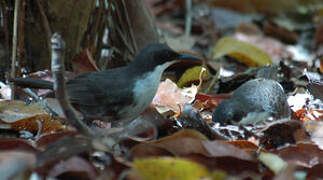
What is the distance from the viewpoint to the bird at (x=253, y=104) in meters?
3.83

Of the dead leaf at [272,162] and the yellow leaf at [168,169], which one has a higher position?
the yellow leaf at [168,169]

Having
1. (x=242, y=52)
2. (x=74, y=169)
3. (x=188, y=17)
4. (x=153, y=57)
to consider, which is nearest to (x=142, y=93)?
(x=153, y=57)

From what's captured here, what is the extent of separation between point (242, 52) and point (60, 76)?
3374 millimetres

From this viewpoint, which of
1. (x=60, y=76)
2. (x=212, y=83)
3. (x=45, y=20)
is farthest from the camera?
(x=212, y=83)

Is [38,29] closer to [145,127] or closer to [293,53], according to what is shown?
[145,127]

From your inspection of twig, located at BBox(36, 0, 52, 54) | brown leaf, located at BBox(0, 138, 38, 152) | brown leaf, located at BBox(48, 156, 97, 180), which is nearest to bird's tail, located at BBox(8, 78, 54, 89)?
twig, located at BBox(36, 0, 52, 54)

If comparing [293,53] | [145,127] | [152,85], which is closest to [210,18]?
[293,53]

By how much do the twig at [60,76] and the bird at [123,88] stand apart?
2.62 ft

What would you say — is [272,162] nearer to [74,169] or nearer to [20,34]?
[74,169]

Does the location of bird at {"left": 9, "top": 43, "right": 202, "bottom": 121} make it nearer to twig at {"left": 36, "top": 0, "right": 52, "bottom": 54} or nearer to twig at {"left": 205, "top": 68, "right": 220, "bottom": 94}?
twig at {"left": 36, "top": 0, "right": 52, "bottom": 54}

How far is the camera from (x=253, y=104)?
398 cm

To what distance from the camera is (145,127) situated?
322cm

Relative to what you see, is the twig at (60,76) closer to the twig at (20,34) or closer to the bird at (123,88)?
the bird at (123,88)

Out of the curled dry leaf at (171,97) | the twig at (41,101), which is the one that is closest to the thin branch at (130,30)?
the curled dry leaf at (171,97)
